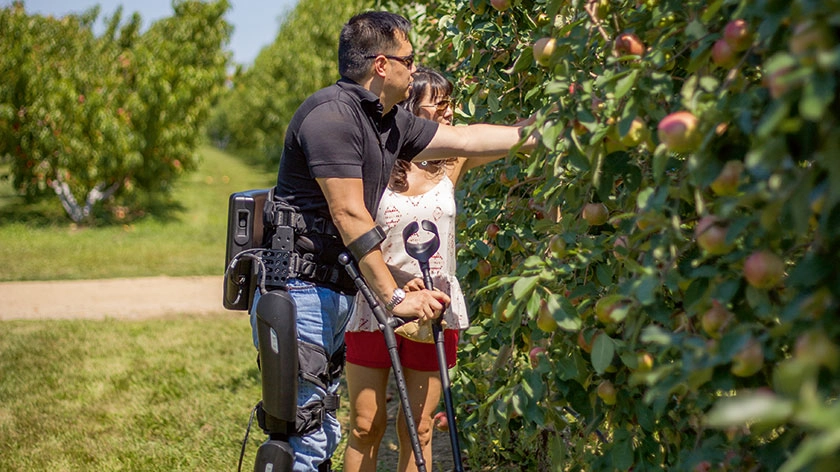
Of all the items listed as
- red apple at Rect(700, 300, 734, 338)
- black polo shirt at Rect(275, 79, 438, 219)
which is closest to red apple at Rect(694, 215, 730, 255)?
red apple at Rect(700, 300, 734, 338)

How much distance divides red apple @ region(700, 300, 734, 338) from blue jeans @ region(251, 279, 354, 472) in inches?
61.3

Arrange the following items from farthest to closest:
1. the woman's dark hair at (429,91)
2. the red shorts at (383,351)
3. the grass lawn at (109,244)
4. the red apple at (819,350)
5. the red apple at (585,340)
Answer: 1. the grass lawn at (109,244)
2. the woman's dark hair at (429,91)
3. the red shorts at (383,351)
4. the red apple at (585,340)
5. the red apple at (819,350)

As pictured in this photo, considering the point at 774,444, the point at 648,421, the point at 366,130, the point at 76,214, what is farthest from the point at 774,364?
the point at 76,214

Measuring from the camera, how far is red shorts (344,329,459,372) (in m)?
3.03

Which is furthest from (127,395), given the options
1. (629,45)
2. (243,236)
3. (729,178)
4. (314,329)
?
(729,178)

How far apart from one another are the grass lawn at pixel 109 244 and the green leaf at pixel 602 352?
9.26 m

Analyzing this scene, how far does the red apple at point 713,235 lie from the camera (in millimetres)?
1465

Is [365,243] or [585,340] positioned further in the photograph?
[365,243]

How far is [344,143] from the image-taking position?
261 centimetres

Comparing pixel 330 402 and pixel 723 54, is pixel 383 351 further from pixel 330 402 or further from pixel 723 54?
pixel 723 54

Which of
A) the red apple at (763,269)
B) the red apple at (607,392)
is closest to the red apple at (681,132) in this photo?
the red apple at (763,269)

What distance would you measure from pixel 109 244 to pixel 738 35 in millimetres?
12903

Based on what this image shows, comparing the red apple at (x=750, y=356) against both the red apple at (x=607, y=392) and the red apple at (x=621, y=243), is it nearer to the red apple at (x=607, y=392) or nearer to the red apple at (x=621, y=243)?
the red apple at (x=621, y=243)

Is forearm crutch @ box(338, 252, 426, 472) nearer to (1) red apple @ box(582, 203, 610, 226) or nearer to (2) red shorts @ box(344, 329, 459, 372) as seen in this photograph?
(2) red shorts @ box(344, 329, 459, 372)
